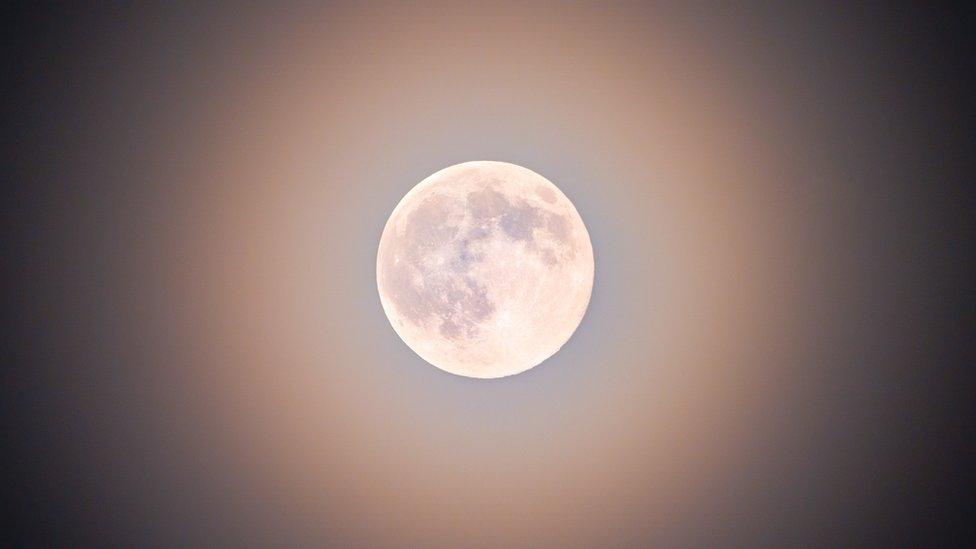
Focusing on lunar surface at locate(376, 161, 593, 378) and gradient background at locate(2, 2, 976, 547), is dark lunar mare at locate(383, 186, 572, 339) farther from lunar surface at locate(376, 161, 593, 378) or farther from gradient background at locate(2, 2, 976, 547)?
gradient background at locate(2, 2, 976, 547)

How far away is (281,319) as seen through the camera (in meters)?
2.84

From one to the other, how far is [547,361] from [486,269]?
0.90 metres

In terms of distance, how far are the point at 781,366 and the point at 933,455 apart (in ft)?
3.46

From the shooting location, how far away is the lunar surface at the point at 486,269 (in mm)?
2207

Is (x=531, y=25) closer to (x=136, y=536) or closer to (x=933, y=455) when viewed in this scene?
(x=933, y=455)

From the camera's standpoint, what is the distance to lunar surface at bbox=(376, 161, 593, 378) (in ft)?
7.24

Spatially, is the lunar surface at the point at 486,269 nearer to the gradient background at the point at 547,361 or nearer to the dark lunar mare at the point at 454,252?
the dark lunar mare at the point at 454,252

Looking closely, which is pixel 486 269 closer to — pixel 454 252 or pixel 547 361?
pixel 454 252

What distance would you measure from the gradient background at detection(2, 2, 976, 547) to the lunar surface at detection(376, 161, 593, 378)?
44 centimetres

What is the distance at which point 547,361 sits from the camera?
9.46 ft

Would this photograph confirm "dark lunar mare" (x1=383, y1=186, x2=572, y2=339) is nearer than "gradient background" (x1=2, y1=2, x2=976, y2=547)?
Yes

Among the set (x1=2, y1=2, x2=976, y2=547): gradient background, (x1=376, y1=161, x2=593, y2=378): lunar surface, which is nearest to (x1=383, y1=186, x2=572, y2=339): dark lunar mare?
(x1=376, y1=161, x2=593, y2=378): lunar surface

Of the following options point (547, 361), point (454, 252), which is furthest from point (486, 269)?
point (547, 361)

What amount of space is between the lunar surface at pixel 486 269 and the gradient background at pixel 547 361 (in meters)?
0.44
